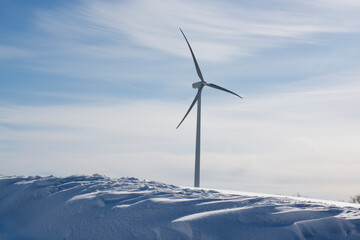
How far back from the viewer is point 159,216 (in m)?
9.85

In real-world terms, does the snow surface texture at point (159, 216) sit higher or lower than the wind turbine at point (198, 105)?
A: lower

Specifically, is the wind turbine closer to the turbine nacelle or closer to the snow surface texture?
the turbine nacelle

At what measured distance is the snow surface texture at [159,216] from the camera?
A: 8.73 metres

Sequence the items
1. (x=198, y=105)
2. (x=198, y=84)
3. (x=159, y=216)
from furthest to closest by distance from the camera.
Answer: (x=198, y=84), (x=198, y=105), (x=159, y=216)

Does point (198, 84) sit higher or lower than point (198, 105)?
higher

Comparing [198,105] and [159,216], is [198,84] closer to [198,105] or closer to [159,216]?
[198,105]

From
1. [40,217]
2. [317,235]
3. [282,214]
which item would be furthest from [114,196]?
[317,235]

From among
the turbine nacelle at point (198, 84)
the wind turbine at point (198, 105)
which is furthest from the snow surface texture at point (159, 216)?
the turbine nacelle at point (198, 84)

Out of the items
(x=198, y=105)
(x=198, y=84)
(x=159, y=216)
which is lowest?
(x=159, y=216)

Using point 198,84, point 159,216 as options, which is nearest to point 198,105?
point 198,84

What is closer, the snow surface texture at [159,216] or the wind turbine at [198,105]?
the snow surface texture at [159,216]

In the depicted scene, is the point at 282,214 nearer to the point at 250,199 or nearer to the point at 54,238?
the point at 250,199

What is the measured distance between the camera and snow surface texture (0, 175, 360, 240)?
8.73 meters

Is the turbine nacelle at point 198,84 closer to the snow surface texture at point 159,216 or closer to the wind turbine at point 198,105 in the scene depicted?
the wind turbine at point 198,105
